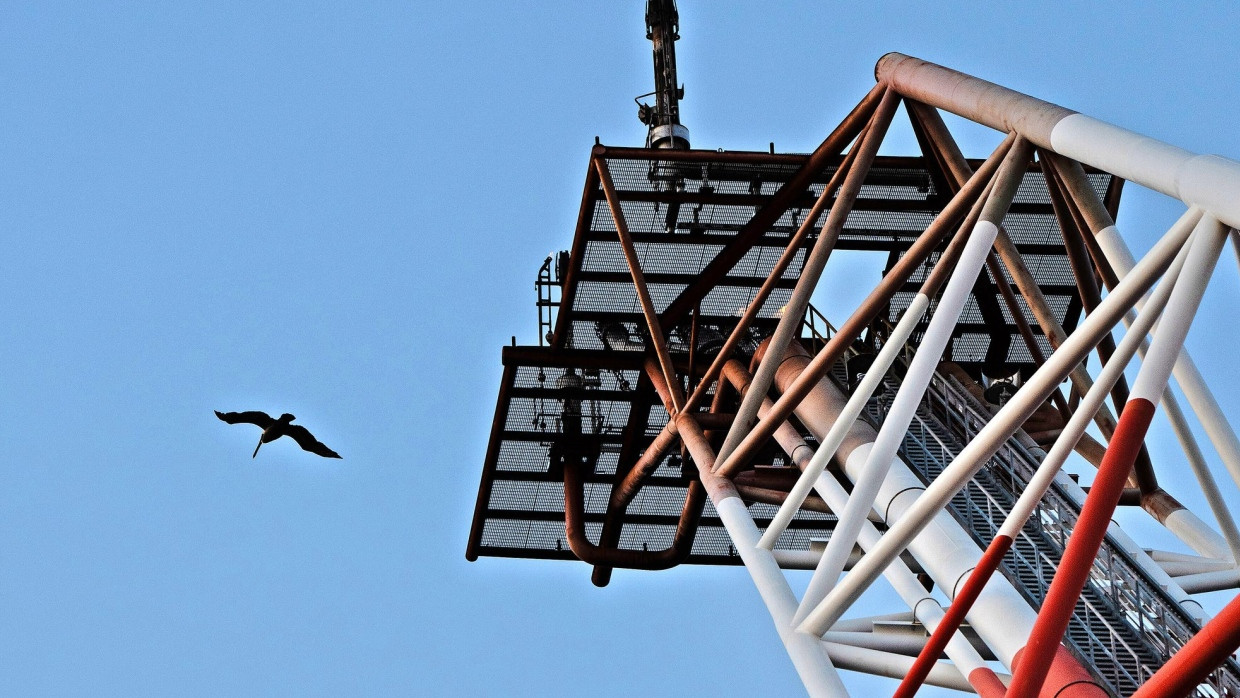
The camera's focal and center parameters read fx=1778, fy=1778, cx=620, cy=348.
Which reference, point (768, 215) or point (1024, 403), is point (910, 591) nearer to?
point (1024, 403)

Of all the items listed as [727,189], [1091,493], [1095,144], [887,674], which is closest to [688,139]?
[727,189]

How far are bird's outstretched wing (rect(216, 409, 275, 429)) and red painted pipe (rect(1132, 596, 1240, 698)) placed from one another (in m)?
19.9

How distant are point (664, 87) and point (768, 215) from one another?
681 cm

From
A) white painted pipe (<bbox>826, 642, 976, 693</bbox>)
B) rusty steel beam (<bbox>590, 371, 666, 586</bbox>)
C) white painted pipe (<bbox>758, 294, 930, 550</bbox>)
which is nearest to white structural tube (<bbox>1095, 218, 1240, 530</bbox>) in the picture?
white painted pipe (<bbox>758, 294, 930, 550</bbox>)

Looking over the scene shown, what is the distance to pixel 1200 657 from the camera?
14078 mm

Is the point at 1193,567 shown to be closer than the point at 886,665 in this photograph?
No

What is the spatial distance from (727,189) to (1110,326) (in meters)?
15.0

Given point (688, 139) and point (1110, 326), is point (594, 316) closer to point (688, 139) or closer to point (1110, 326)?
point (688, 139)

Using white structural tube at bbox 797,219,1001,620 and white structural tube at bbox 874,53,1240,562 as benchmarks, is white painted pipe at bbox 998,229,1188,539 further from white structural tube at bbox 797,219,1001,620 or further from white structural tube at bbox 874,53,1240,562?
white structural tube at bbox 797,219,1001,620

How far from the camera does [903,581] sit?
82.9 feet

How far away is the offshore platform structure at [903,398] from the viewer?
699 inches

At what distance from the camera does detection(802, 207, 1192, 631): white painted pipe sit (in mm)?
A: 17000

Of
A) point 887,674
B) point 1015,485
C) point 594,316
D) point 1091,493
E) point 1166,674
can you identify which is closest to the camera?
point 1166,674

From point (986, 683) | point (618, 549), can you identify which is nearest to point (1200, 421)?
point (986, 683)
